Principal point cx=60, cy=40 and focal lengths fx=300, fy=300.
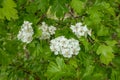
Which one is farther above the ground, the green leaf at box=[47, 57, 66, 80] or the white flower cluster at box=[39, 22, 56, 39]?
the white flower cluster at box=[39, 22, 56, 39]

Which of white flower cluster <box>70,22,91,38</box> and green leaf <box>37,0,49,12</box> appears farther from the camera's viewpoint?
white flower cluster <box>70,22,91,38</box>

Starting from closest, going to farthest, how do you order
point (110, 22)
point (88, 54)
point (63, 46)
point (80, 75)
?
1. point (80, 75)
2. point (63, 46)
3. point (88, 54)
4. point (110, 22)

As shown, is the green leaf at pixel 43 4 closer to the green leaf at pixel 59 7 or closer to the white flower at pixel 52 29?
the green leaf at pixel 59 7

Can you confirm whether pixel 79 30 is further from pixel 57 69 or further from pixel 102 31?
pixel 57 69

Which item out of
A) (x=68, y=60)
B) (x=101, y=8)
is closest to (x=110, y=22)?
(x=101, y=8)

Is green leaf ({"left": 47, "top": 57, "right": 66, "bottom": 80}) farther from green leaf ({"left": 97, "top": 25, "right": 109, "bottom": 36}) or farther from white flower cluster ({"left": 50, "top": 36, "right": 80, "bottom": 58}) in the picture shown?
green leaf ({"left": 97, "top": 25, "right": 109, "bottom": 36})

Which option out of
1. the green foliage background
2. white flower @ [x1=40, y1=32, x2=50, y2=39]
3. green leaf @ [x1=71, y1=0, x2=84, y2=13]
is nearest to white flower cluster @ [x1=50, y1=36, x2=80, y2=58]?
the green foliage background

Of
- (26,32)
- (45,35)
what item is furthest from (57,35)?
(26,32)

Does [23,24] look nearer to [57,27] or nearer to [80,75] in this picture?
[57,27]
